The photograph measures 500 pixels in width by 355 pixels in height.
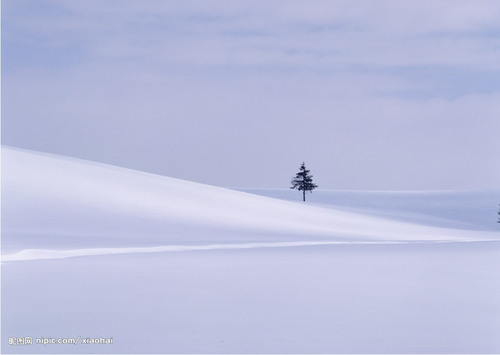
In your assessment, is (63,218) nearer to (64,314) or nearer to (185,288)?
(185,288)

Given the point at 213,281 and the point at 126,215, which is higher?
the point at 126,215

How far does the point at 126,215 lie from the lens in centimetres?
1983

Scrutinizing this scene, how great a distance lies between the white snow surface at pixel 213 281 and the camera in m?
6.58

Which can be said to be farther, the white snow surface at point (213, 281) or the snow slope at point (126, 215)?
the snow slope at point (126, 215)

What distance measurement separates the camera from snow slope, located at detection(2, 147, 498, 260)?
639 inches

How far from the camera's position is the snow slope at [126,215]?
1622cm

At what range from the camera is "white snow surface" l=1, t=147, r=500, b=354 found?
6.58 metres

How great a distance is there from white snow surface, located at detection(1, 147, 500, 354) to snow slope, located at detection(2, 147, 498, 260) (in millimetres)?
82

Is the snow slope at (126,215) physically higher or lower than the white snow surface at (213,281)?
higher

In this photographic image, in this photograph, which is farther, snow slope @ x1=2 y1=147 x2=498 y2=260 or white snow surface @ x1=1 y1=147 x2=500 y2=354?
snow slope @ x1=2 y1=147 x2=498 y2=260

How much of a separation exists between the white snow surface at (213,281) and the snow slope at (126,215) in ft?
0.27

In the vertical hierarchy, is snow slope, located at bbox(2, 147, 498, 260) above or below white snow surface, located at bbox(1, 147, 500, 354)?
above

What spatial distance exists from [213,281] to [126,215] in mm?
10362

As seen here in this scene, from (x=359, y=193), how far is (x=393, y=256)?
211 ft
